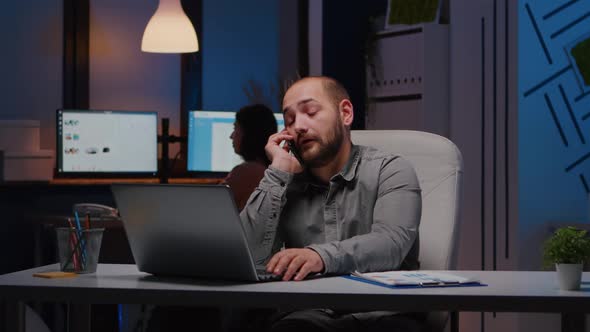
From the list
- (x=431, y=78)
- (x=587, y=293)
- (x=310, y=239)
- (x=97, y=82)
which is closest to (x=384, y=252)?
(x=310, y=239)

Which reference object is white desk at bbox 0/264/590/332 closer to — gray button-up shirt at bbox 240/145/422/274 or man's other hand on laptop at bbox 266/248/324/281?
man's other hand on laptop at bbox 266/248/324/281

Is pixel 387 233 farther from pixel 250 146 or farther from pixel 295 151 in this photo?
pixel 250 146

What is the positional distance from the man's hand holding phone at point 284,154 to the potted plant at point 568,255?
78cm

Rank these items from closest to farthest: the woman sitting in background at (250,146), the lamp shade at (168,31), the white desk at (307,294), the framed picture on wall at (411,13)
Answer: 1. the white desk at (307,294)
2. the woman sitting in background at (250,146)
3. the framed picture on wall at (411,13)
4. the lamp shade at (168,31)

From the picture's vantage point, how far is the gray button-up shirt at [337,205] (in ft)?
7.52

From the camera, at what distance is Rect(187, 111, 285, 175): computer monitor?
17.5 feet

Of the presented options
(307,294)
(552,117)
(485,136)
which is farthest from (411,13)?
(307,294)

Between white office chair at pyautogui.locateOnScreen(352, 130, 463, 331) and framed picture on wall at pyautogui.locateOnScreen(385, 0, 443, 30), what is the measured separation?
2.06 metres

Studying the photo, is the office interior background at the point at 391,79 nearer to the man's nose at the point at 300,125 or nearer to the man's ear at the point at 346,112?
the man's ear at the point at 346,112

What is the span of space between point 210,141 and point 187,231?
356 centimetres

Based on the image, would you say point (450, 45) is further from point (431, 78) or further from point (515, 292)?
point (515, 292)

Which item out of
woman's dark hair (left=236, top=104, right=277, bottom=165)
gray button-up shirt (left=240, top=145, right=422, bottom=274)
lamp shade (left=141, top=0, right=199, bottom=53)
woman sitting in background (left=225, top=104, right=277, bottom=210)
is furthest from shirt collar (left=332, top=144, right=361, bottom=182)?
lamp shade (left=141, top=0, right=199, bottom=53)

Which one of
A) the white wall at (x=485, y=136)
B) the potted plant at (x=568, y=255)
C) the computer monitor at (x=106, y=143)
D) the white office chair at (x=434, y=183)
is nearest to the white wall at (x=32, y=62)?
the computer monitor at (x=106, y=143)

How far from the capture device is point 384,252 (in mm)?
2105
